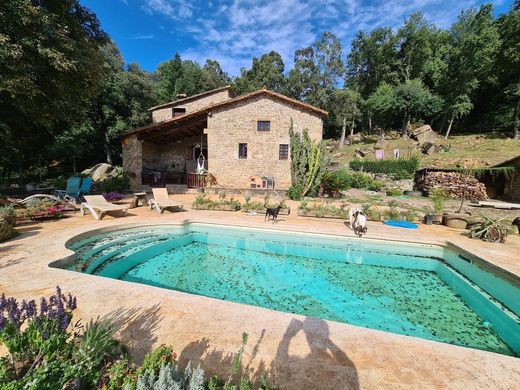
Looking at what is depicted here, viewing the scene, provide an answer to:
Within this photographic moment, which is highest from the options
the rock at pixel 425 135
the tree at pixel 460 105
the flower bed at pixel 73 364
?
the tree at pixel 460 105

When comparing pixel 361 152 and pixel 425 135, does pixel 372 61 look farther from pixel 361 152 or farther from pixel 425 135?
pixel 361 152

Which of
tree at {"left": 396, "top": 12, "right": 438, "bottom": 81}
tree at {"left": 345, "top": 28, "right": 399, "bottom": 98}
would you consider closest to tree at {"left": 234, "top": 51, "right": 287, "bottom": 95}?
tree at {"left": 345, "top": 28, "right": 399, "bottom": 98}

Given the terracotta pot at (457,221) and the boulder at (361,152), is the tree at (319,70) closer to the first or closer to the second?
the boulder at (361,152)

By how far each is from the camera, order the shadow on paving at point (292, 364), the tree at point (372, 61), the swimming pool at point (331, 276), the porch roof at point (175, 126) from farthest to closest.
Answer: the tree at point (372, 61)
the porch roof at point (175, 126)
the swimming pool at point (331, 276)
the shadow on paving at point (292, 364)

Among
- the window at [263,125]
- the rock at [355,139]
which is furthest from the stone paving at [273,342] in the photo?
the rock at [355,139]

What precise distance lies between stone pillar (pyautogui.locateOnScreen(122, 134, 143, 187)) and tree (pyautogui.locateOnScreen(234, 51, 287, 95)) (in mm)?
31025

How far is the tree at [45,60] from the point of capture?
312 inches

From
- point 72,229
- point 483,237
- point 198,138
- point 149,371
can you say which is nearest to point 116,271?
point 72,229

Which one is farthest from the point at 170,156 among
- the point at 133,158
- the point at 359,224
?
the point at 359,224

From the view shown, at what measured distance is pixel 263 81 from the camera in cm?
4231

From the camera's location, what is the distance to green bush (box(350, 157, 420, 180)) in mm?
21719

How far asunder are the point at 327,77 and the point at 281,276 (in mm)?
39763

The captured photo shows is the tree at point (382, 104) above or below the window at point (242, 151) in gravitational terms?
above

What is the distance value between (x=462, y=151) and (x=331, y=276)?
3073cm
